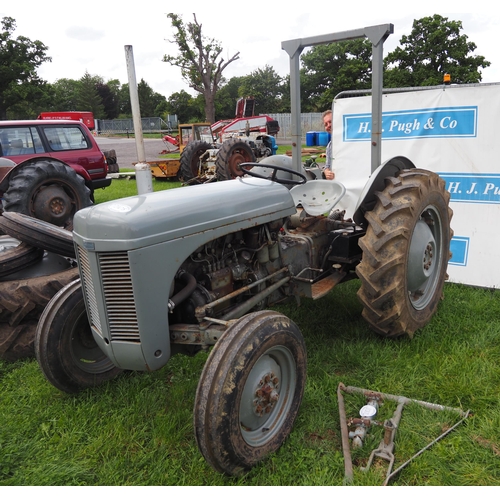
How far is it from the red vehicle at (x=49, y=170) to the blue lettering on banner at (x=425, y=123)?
4.99 m

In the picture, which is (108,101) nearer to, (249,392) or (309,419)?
(309,419)

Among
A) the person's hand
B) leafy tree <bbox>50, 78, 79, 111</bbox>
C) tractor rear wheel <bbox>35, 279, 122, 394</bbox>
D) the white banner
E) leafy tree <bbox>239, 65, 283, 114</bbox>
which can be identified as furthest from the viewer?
leafy tree <bbox>239, 65, 283, 114</bbox>

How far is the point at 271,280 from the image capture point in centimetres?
315

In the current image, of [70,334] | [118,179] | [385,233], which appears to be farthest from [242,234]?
[118,179]

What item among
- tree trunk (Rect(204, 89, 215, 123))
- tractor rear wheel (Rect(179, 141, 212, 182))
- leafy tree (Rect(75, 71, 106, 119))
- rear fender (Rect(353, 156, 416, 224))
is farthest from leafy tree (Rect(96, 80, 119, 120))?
rear fender (Rect(353, 156, 416, 224))

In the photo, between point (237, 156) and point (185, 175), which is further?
point (185, 175)

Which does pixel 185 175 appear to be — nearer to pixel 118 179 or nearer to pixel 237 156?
pixel 237 156

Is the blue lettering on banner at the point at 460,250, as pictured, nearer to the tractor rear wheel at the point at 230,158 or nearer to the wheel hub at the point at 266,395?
the wheel hub at the point at 266,395

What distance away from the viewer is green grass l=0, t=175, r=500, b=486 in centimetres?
229

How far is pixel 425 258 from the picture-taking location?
359cm

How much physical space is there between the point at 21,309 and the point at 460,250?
4.36 m

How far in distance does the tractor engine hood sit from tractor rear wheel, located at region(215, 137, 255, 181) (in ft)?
25.8

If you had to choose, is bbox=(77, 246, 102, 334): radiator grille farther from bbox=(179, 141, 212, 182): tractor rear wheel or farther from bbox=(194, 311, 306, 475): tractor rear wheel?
bbox=(179, 141, 212, 182): tractor rear wheel

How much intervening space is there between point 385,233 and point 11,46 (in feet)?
129
